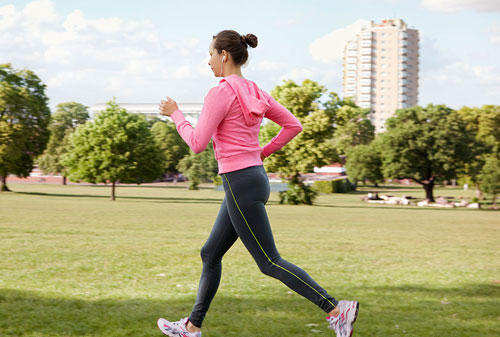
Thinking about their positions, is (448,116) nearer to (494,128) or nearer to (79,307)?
(494,128)

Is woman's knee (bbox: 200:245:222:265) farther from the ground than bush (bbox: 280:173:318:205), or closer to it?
farther from the ground

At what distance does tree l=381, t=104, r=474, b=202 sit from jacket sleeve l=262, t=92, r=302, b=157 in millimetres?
48043

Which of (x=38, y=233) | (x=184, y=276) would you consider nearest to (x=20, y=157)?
(x=38, y=233)

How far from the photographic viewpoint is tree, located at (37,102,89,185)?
76875 millimetres

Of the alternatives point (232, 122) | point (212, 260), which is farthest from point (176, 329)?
point (232, 122)

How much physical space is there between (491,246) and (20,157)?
44290mm

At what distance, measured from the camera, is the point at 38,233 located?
14.5m

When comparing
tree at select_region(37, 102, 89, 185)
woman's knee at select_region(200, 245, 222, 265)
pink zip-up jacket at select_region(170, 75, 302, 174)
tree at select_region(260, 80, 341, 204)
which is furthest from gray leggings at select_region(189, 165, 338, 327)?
tree at select_region(37, 102, 89, 185)

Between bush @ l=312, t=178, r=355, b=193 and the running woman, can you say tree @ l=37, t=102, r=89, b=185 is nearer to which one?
bush @ l=312, t=178, r=355, b=193

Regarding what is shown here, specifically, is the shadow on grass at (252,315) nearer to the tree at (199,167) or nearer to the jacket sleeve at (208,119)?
the jacket sleeve at (208,119)

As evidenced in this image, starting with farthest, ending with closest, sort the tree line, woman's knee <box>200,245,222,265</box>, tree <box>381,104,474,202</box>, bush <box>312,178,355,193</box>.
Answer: bush <box>312,178,355,193</box> → tree <box>381,104,474,202</box> → the tree line → woman's knee <box>200,245,222,265</box>

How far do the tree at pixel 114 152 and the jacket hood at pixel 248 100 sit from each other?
135 ft

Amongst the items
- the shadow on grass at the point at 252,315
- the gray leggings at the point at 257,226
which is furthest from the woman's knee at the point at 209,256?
the shadow on grass at the point at 252,315

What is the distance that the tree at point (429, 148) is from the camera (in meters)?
50.6
